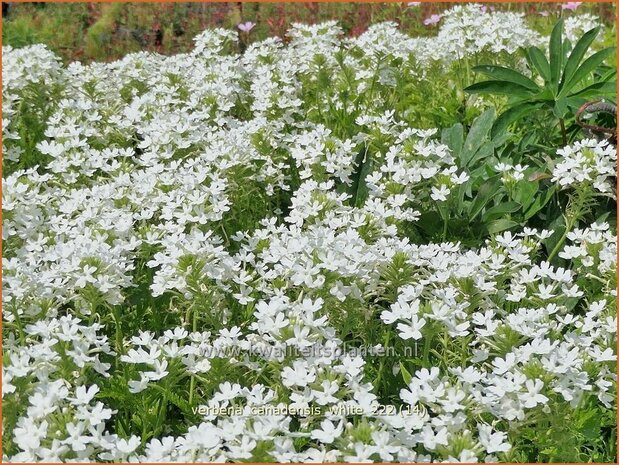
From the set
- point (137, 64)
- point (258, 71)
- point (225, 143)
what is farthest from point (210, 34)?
point (225, 143)

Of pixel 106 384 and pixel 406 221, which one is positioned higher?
pixel 406 221

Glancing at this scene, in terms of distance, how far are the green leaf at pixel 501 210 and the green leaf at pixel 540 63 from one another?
0.95 m

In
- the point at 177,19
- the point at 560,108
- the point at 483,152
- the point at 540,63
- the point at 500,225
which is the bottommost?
the point at 500,225

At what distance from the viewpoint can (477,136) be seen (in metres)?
4.18

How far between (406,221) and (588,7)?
6.88 meters

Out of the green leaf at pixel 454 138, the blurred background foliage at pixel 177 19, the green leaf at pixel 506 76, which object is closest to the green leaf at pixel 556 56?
the green leaf at pixel 506 76

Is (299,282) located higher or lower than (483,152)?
lower

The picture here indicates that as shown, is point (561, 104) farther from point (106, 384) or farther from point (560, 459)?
point (106, 384)

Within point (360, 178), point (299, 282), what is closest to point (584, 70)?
point (360, 178)

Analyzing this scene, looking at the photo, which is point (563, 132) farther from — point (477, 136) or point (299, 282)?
point (299, 282)

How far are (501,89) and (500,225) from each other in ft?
3.04

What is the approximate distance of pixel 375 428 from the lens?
6.84 feet

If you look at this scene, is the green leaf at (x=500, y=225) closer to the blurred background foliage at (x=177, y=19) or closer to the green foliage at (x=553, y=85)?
the green foliage at (x=553, y=85)

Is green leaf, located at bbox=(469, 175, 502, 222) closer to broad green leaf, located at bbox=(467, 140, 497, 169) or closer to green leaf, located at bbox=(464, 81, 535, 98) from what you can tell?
broad green leaf, located at bbox=(467, 140, 497, 169)
